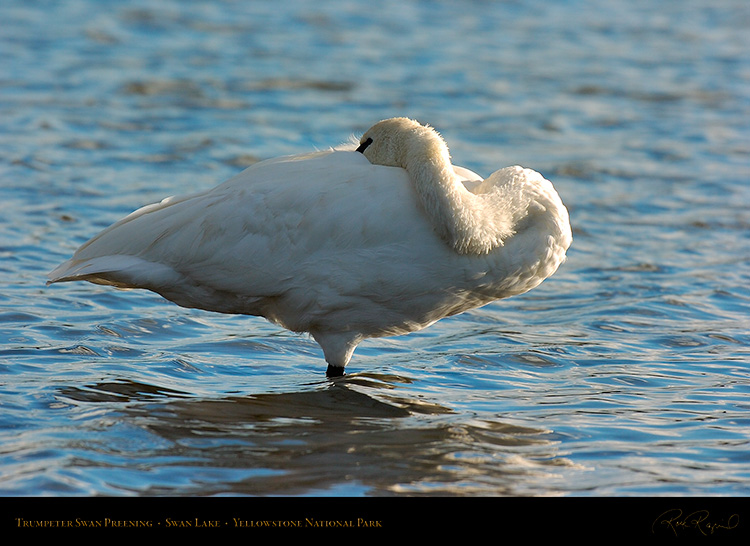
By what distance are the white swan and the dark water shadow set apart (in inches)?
18.3

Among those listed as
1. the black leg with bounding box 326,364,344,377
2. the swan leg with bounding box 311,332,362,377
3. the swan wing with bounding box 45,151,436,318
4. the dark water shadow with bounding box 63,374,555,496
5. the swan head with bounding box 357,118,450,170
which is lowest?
the dark water shadow with bounding box 63,374,555,496

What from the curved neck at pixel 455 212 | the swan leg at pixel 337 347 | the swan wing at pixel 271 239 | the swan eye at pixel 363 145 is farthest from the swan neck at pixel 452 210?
the swan leg at pixel 337 347

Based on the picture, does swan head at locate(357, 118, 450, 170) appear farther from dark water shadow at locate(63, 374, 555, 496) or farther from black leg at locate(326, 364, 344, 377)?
dark water shadow at locate(63, 374, 555, 496)

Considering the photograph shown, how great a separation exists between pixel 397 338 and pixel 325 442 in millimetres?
2136

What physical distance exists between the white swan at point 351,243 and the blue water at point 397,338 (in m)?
0.52

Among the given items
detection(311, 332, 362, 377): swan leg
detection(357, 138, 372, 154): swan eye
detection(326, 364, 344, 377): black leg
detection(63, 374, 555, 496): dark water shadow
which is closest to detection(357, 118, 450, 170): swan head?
detection(357, 138, 372, 154): swan eye

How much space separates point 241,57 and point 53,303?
8.86m

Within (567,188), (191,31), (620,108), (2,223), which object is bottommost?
(2,223)

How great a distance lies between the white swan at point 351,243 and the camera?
586 centimetres

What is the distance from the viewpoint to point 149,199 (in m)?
10.2

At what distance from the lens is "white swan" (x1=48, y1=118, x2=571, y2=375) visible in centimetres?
586

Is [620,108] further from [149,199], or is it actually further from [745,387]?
[745,387]
